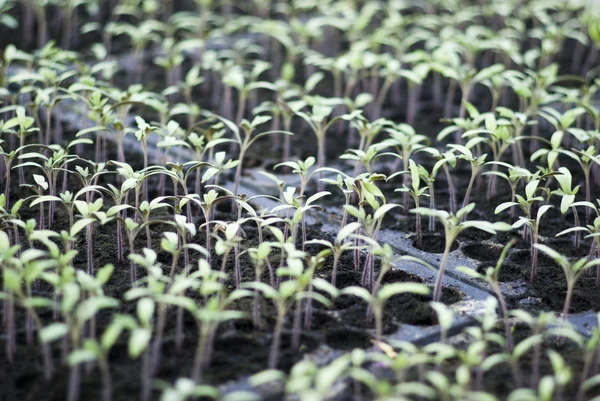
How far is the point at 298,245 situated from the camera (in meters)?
2.79

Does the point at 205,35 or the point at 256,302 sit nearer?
the point at 256,302

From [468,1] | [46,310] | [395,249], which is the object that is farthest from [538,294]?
[468,1]

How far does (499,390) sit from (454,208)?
1179mm

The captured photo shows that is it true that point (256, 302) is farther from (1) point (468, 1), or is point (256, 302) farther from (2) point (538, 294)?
(1) point (468, 1)

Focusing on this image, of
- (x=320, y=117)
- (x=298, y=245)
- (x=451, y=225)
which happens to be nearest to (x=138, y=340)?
(x=451, y=225)

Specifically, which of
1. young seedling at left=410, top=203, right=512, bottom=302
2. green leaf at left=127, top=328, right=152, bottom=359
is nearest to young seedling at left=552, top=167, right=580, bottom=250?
young seedling at left=410, top=203, right=512, bottom=302

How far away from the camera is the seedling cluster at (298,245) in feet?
6.27

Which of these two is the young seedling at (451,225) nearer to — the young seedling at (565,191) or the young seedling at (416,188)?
Answer: the young seedling at (416,188)

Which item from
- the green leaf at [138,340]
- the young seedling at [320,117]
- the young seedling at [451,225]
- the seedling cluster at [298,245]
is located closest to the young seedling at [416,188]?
the seedling cluster at [298,245]

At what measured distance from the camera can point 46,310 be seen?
2.22 meters

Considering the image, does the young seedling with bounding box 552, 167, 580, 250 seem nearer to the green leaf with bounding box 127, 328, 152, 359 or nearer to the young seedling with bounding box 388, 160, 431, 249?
the young seedling with bounding box 388, 160, 431, 249

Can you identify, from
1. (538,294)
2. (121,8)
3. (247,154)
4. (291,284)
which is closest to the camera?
(291,284)

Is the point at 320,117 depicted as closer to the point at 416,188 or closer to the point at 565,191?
the point at 416,188

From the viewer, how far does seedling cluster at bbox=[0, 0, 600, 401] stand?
191 cm
